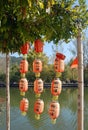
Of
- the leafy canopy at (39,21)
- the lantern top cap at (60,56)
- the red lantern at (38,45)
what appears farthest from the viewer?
the lantern top cap at (60,56)

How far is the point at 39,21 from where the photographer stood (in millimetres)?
2846

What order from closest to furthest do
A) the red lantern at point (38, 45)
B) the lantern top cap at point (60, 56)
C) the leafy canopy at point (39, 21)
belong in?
the leafy canopy at point (39, 21), the red lantern at point (38, 45), the lantern top cap at point (60, 56)

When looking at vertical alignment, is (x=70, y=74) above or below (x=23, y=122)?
above

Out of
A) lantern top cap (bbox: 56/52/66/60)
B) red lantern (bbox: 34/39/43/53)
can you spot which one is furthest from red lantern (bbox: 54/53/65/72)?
red lantern (bbox: 34/39/43/53)

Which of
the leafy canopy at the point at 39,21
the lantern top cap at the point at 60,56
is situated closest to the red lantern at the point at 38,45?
the leafy canopy at the point at 39,21

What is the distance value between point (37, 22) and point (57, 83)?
785 mm

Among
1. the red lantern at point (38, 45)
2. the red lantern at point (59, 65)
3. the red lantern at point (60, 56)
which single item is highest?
the red lantern at point (38, 45)

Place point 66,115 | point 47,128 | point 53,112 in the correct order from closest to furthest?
1. point 53,112
2. point 47,128
3. point 66,115

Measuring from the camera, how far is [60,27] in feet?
9.69

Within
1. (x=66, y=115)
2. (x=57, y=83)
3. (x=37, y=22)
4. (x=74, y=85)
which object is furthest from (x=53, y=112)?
(x=74, y=85)

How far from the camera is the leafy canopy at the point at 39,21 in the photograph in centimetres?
255

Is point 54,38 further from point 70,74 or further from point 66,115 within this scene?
point 70,74

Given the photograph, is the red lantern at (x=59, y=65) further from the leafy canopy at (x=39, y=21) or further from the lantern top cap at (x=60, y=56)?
the leafy canopy at (x=39, y=21)

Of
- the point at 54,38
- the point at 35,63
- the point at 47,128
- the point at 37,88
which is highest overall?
the point at 54,38
